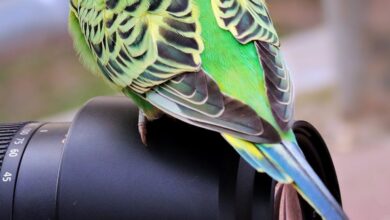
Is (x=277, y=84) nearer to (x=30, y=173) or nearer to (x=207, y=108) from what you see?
(x=207, y=108)

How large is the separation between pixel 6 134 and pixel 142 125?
26 cm

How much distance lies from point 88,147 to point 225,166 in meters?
0.24

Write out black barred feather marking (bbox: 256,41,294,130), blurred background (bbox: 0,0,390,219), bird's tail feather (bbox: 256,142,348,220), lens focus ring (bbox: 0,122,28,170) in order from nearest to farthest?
bird's tail feather (bbox: 256,142,348,220), black barred feather marking (bbox: 256,41,294,130), lens focus ring (bbox: 0,122,28,170), blurred background (bbox: 0,0,390,219)

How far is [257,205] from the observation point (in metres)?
1.41

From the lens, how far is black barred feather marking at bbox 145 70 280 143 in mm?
1412

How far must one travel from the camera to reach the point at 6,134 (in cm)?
161

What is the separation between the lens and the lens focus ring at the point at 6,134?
1.57 metres

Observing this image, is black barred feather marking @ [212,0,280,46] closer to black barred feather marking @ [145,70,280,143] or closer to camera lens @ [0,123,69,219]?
black barred feather marking @ [145,70,280,143]

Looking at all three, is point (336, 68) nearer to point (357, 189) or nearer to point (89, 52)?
point (357, 189)

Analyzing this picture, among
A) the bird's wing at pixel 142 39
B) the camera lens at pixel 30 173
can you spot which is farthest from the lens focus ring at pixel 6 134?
the bird's wing at pixel 142 39

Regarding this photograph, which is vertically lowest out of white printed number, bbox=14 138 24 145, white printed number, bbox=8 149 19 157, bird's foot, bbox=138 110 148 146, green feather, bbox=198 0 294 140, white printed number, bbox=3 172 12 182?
white printed number, bbox=3 172 12 182

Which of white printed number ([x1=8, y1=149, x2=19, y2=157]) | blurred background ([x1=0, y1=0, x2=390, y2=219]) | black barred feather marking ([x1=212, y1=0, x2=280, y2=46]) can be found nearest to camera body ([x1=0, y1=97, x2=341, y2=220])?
white printed number ([x1=8, y1=149, x2=19, y2=157])

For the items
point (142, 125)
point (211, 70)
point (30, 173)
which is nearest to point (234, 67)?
point (211, 70)

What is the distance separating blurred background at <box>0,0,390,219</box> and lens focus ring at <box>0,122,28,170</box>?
0.81m
